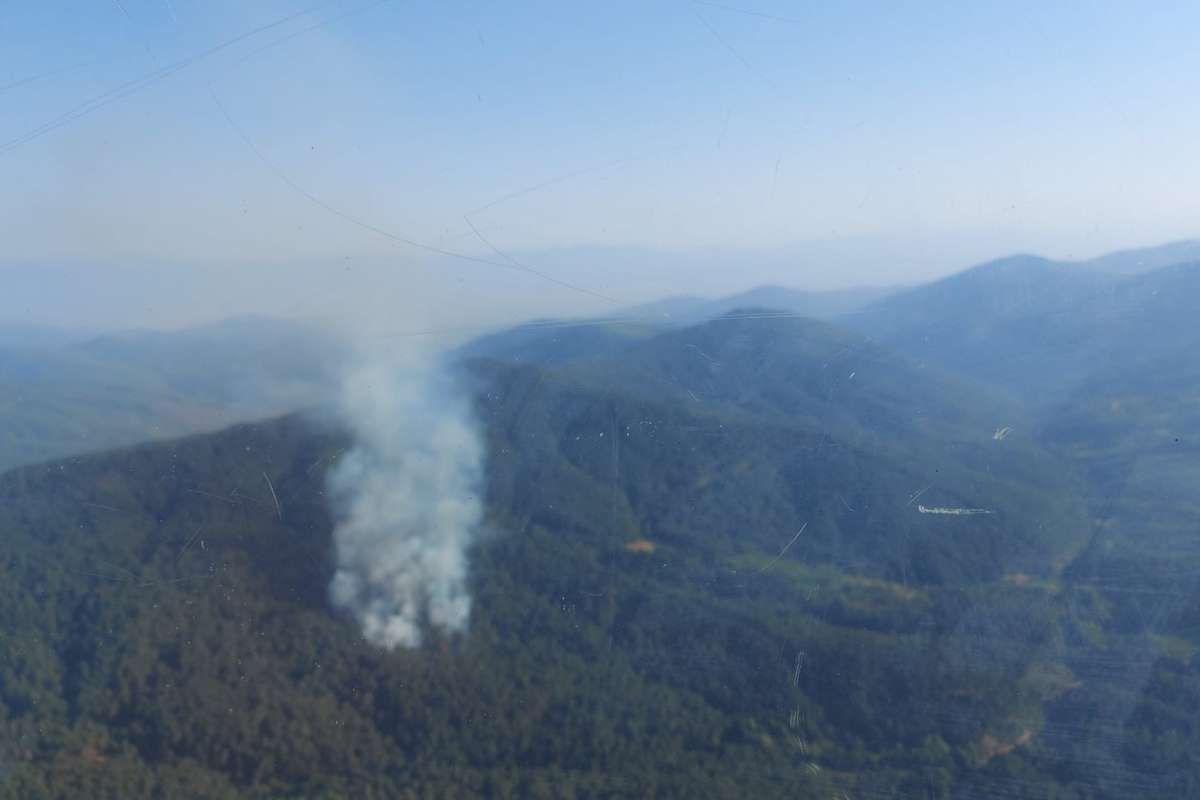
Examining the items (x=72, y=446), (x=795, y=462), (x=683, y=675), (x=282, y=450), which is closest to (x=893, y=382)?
(x=795, y=462)

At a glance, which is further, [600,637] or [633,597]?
[633,597]

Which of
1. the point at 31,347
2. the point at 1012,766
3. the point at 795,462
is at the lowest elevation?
the point at 1012,766

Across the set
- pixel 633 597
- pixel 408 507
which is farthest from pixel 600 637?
pixel 408 507

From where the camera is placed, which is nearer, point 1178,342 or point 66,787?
point 66,787

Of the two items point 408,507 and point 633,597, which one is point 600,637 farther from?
point 408,507

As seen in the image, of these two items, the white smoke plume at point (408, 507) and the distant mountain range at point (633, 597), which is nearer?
the distant mountain range at point (633, 597)

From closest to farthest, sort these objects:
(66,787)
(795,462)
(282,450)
Result: (66,787), (282,450), (795,462)

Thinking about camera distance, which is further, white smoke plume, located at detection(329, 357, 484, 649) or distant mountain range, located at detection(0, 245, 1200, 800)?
white smoke plume, located at detection(329, 357, 484, 649)

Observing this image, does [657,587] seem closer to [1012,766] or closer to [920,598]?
[920,598]
